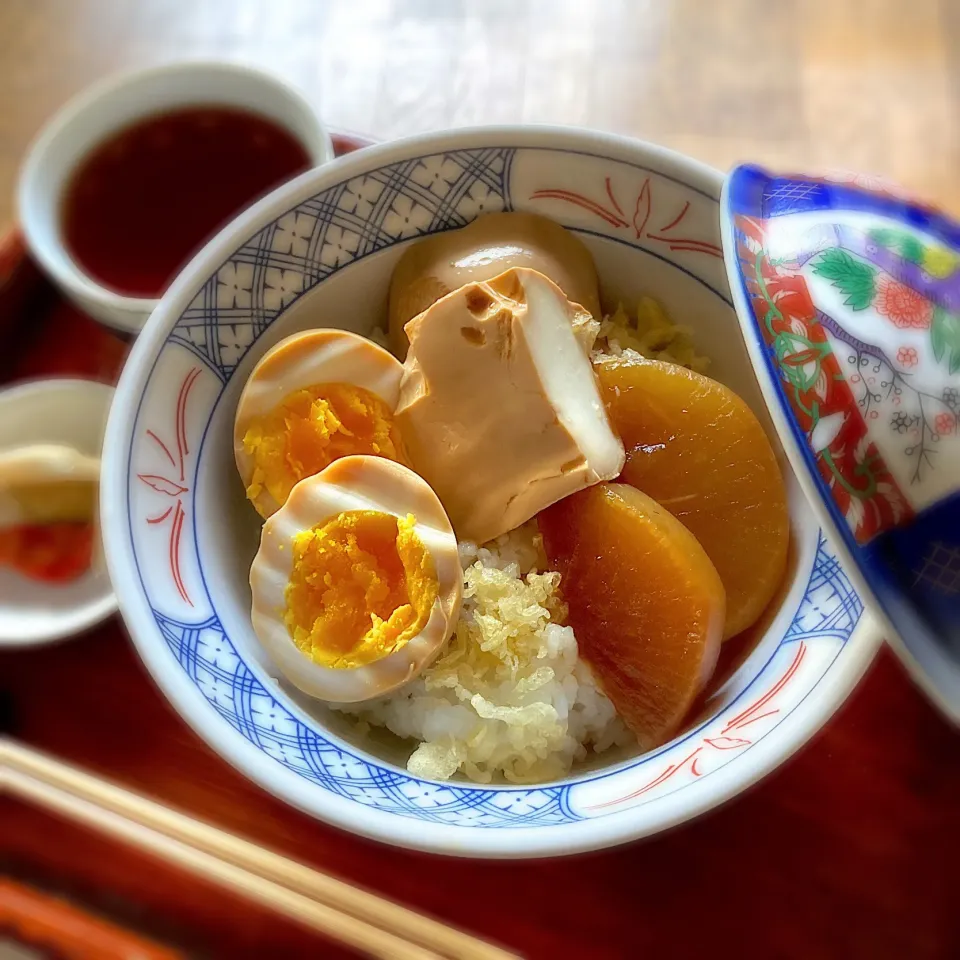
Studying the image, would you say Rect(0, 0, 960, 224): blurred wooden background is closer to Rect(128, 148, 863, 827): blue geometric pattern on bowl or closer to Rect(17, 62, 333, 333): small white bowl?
Rect(17, 62, 333, 333): small white bowl

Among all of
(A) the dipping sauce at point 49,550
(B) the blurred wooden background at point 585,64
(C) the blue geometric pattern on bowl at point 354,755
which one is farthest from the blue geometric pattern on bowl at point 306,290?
(B) the blurred wooden background at point 585,64

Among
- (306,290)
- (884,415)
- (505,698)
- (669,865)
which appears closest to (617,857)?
(669,865)

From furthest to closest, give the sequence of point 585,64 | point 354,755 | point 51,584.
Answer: point 585,64 → point 51,584 → point 354,755

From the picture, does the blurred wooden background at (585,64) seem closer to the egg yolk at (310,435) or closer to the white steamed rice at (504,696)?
the egg yolk at (310,435)

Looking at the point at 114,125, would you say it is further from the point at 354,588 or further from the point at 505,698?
the point at 505,698

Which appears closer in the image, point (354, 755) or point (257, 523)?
point (354, 755)
